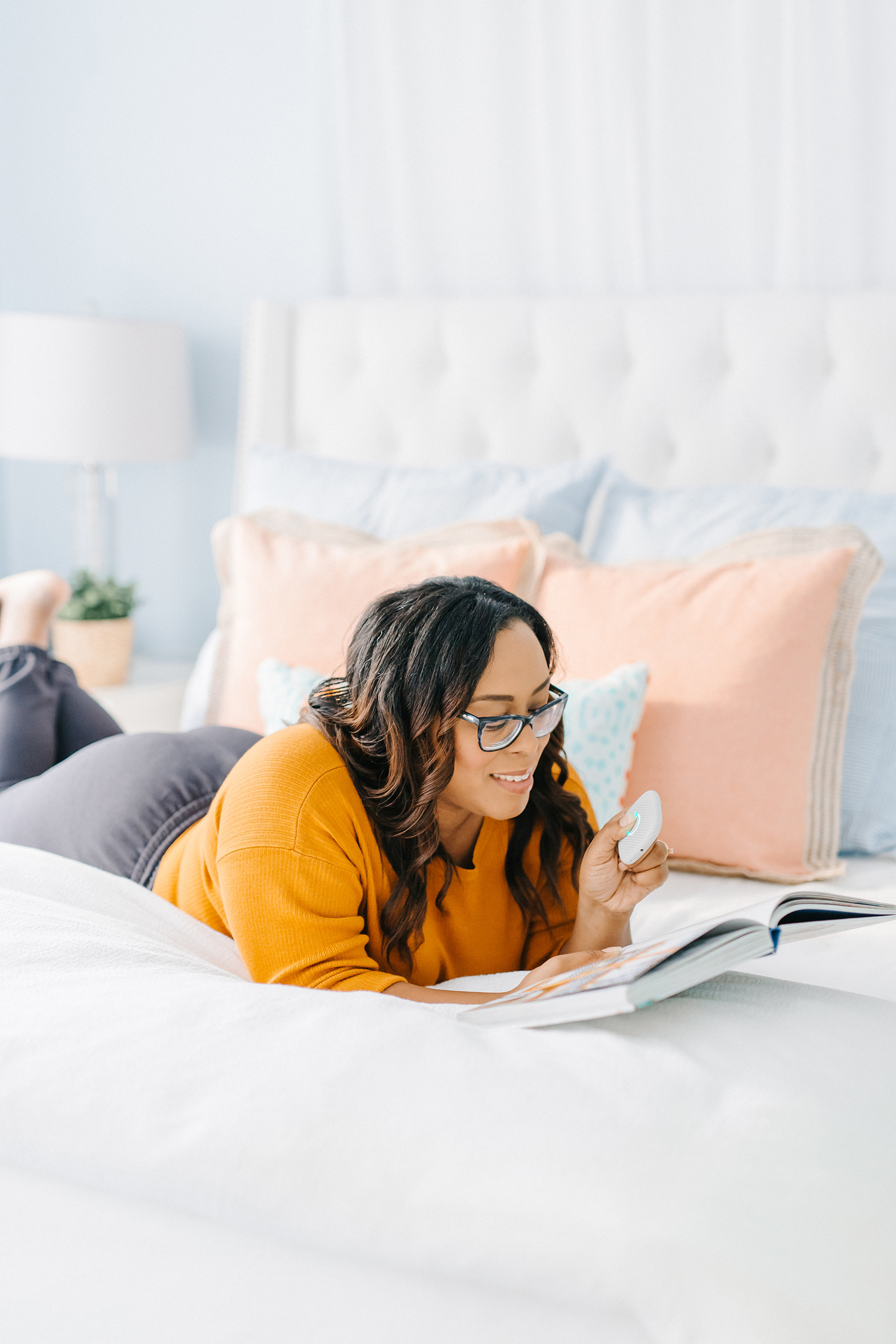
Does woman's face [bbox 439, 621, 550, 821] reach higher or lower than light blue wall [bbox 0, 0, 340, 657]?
lower

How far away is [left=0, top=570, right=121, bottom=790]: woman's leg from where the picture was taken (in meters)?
1.65

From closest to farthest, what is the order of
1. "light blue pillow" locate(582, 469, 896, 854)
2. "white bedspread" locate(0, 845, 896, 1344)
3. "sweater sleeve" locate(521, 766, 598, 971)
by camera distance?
"white bedspread" locate(0, 845, 896, 1344) < "sweater sleeve" locate(521, 766, 598, 971) < "light blue pillow" locate(582, 469, 896, 854)

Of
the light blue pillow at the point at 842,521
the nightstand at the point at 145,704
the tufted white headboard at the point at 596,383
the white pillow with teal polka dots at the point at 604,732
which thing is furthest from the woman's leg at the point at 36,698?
the light blue pillow at the point at 842,521

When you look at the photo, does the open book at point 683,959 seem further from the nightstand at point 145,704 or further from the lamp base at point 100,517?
the lamp base at point 100,517

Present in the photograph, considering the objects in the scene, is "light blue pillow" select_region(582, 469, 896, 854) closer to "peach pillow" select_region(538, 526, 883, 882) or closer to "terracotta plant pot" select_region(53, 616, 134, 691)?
"peach pillow" select_region(538, 526, 883, 882)

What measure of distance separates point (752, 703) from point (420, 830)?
2.13ft

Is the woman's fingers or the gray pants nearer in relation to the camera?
the woman's fingers

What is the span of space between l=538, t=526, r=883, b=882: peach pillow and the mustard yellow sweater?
1.30 feet

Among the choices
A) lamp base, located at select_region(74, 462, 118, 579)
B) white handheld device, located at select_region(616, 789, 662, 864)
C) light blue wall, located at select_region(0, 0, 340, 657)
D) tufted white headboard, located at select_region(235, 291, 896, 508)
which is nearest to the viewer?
white handheld device, located at select_region(616, 789, 662, 864)

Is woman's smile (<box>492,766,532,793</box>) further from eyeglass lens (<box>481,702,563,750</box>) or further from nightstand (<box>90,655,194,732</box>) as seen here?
nightstand (<box>90,655,194,732</box>)

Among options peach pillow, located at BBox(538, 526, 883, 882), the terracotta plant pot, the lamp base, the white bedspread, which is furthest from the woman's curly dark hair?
the lamp base

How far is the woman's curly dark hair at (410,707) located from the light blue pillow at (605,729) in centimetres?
36

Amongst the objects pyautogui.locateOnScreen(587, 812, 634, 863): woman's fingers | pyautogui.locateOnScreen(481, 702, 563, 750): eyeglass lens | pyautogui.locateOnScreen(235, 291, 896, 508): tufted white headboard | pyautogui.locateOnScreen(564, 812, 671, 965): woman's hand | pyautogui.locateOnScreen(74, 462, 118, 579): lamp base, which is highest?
pyautogui.locateOnScreen(235, 291, 896, 508): tufted white headboard

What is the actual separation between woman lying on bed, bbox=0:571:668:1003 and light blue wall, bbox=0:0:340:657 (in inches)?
68.8
